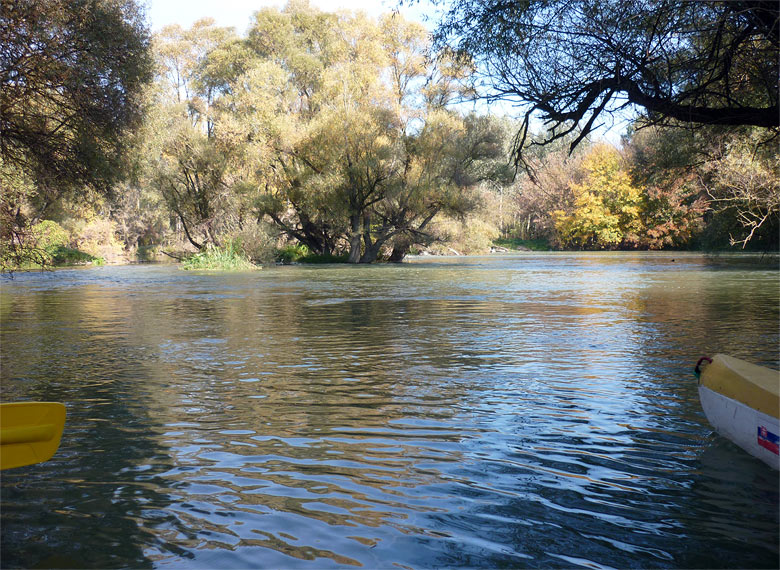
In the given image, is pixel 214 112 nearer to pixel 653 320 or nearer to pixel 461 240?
pixel 461 240

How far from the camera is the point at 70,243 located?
48219mm

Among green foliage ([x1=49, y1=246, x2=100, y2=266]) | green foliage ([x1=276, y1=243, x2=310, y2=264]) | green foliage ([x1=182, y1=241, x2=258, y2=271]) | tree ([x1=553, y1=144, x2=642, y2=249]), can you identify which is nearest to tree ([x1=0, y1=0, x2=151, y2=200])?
green foliage ([x1=182, y1=241, x2=258, y2=271])

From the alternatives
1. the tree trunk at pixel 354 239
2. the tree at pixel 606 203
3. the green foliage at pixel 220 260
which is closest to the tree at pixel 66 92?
the green foliage at pixel 220 260

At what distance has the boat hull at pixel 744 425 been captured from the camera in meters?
4.90

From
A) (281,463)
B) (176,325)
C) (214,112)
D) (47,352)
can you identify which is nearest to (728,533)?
(281,463)

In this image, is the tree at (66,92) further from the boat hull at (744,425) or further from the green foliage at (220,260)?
the green foliage at (220,260)

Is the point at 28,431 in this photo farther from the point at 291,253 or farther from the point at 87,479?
the point at 291,253

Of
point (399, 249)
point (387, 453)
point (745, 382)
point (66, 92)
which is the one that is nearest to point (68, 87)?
point (66, 92)

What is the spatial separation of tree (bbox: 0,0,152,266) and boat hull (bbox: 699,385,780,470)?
13.7m

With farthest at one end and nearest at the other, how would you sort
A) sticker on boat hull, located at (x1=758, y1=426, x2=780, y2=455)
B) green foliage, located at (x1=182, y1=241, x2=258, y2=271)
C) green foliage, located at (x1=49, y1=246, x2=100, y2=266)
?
green foliage, located at (x1=49, y1=246, x2=100, y2=266)
green foliage, located at (x1=182, y1=241, x2=258, y2=271)
sticker on boat hull, located at (x1=758, y1=426, x2=780, y2=455)

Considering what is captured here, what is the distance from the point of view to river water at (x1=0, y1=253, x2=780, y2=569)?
153 inches

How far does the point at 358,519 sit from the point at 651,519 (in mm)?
1710

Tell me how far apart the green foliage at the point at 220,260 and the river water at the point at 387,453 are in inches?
993

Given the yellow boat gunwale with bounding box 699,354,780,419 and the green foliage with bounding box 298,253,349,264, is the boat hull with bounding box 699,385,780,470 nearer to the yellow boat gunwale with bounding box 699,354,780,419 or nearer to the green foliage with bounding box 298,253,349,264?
the yellow boat gunwale with bounding box 699,354,780,419
